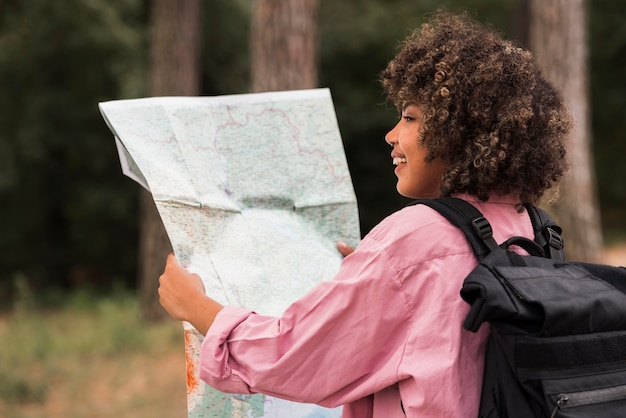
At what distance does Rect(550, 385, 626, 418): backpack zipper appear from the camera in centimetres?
154

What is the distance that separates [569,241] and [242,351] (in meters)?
5.63

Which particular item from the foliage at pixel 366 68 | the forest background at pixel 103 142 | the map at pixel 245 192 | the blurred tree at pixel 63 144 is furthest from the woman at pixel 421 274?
the foliage at pixel 366 68

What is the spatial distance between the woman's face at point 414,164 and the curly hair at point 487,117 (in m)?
0.03

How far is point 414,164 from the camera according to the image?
1842mm

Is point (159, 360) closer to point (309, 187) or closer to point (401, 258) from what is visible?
point (309, 187)

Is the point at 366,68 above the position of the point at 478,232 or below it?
above

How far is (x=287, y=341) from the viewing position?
169 cm

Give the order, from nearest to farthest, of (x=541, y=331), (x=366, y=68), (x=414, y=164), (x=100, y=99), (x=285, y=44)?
(x=541, y=331) < (x=414, y=164) < (x=285, y=44) < (x=100, y=99) < (x=366, y=68)

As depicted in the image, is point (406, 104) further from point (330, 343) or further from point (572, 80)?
point (572, 80)

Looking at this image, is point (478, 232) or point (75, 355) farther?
point (75, 355)

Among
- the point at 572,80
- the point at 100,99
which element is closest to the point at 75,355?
the point at 572,80

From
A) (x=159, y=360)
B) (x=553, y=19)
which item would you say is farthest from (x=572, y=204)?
(x=159, y=360)

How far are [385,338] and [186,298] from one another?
0.45 metres

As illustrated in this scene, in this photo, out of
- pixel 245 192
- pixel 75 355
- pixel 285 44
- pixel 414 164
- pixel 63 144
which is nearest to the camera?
pixel 414 164
